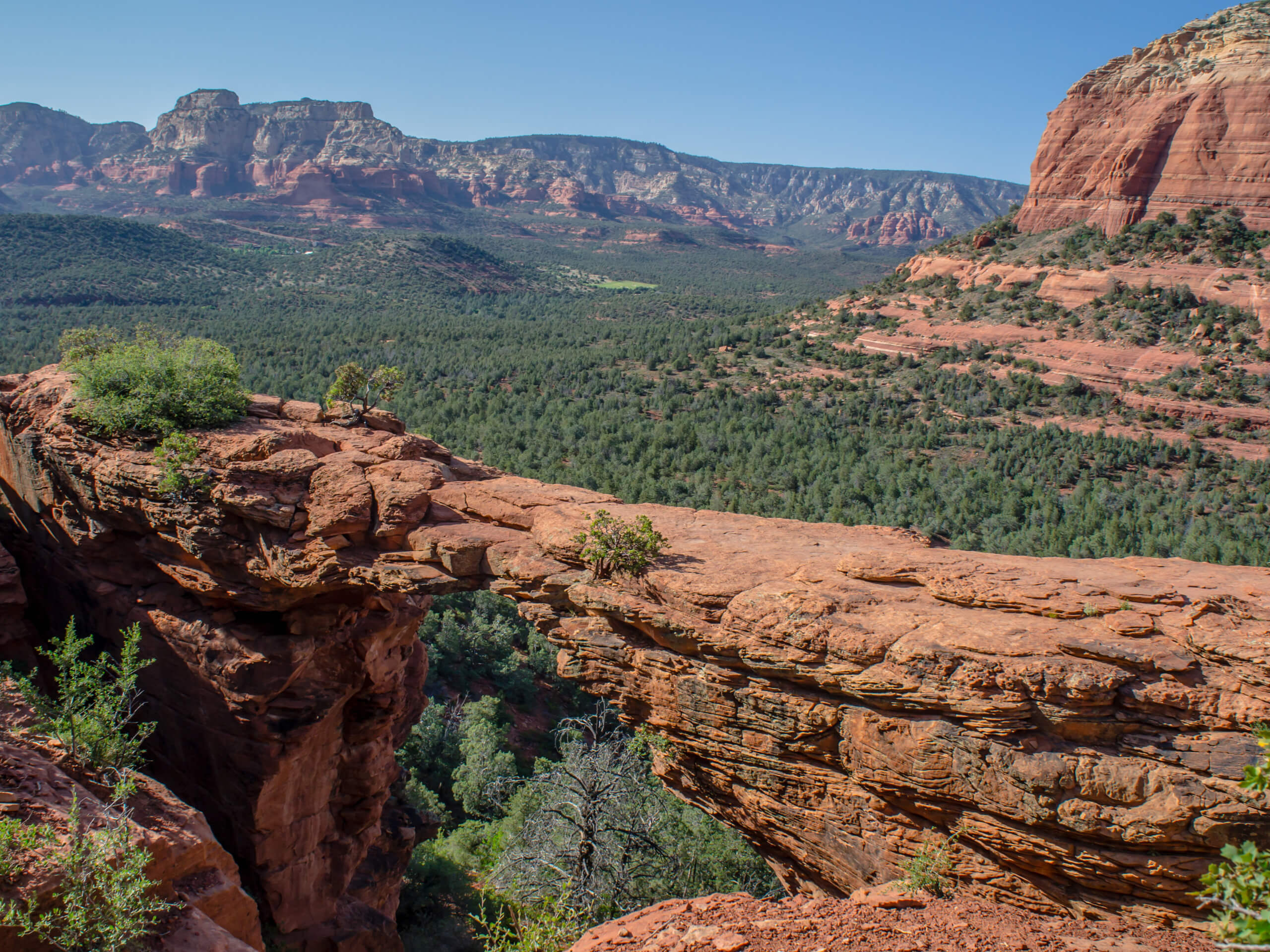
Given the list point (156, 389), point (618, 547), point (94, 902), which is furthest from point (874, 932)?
point (156, 389)

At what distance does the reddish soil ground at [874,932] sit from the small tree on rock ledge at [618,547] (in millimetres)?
3525

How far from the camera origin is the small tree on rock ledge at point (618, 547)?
8.37 meters

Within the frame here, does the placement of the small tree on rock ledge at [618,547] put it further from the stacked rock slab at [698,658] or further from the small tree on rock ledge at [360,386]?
the small tree on rock ledge at [360,386]

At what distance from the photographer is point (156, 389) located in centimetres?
1070

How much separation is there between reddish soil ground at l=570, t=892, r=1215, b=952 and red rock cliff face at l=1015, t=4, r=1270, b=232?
54369 mm

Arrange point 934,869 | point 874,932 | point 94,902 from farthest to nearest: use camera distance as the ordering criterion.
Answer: point 934,869, point 874,932, point 94,902

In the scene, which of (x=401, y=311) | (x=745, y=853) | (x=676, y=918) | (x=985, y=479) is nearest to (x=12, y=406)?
(x=676, y=918)

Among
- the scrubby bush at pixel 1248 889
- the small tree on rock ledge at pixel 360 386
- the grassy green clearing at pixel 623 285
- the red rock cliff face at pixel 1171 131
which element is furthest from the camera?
the grassy green clearing at pixel 623 285

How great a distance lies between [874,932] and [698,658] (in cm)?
294

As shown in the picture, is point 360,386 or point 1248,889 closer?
point 1248,889

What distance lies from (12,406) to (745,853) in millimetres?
15616

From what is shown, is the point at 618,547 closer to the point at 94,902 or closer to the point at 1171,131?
the point at 94,902

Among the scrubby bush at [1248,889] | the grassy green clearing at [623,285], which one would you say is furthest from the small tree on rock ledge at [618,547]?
the grassy green clearing at [623,285]

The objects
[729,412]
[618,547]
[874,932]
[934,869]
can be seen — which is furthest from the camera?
[729,412]
